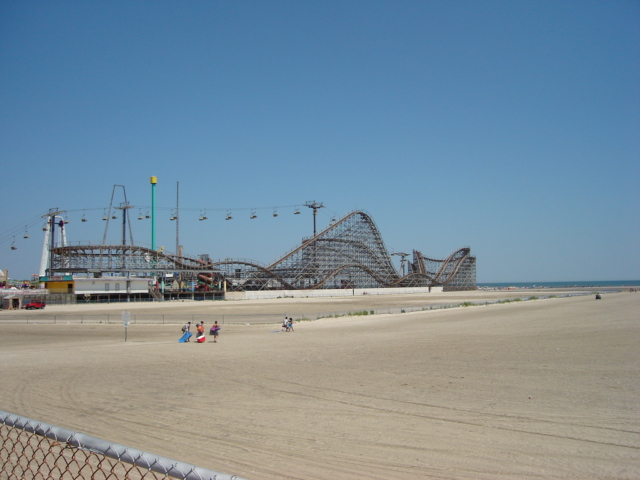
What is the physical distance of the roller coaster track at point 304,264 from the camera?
54562 millimetres

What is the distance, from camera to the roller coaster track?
54.6 meters

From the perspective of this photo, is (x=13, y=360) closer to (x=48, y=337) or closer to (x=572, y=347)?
(x=48, y=337)

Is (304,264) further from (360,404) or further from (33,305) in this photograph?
(360,404)

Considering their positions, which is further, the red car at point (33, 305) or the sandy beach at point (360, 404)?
the red car at point (33, 305)

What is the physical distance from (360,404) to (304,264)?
5786 centimetres

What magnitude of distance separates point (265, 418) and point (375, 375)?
3.90 metres

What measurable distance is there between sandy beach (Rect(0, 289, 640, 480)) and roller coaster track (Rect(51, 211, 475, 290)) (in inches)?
1627

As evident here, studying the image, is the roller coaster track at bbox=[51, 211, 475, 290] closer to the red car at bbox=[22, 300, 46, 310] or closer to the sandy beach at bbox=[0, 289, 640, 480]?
the red car at bbox=[22, 300, 46, 310]

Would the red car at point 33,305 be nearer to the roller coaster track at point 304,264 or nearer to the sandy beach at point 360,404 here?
the roller coaster track at point 304,264

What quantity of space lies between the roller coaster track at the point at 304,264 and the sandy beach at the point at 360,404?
4133cm

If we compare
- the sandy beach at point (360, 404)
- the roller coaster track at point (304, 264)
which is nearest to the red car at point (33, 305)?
the roller coaster track at point (304, 264)

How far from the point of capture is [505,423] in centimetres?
673

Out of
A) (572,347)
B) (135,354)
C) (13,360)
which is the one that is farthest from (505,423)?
(13,360)

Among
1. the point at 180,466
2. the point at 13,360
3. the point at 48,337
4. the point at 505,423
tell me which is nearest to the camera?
the point at 180,466
